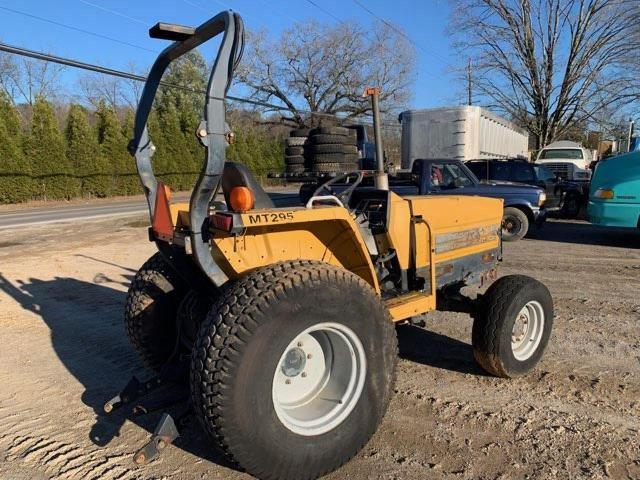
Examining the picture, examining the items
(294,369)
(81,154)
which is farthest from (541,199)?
(81,154)

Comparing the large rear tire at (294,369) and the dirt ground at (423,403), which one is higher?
the large rear tire at (294,369)

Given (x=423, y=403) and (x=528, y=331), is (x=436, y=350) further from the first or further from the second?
(x=423, y=403)

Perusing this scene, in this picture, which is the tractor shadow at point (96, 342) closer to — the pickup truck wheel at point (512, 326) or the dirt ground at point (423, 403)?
the dirt ground at point (423, 403)

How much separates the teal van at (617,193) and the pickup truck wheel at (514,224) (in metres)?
1.32

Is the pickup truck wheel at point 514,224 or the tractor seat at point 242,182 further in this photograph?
the pickup truck wheel at point 514,224

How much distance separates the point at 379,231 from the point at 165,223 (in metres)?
1.39

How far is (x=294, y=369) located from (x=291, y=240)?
74 centimetres

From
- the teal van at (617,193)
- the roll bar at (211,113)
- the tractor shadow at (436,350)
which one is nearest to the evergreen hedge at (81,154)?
the teal van at (617,193)

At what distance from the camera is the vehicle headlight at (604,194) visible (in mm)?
9570

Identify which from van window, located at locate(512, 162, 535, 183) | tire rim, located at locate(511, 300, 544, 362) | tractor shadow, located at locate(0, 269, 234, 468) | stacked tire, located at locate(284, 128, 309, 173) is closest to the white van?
van window, located at locate(512, 162, 535, 183)

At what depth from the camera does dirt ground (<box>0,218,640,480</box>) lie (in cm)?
280

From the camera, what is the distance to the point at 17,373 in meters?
4.11

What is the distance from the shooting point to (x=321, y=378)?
288cm

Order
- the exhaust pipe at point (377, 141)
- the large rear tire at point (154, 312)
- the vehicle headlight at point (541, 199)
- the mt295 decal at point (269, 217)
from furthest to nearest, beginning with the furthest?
the vehicle headlight at point (541, 199) → the exhaust pipe at point (377, 141) → the large rear tire at point (154, 312) → the mt295 decal at point (269, 217)
